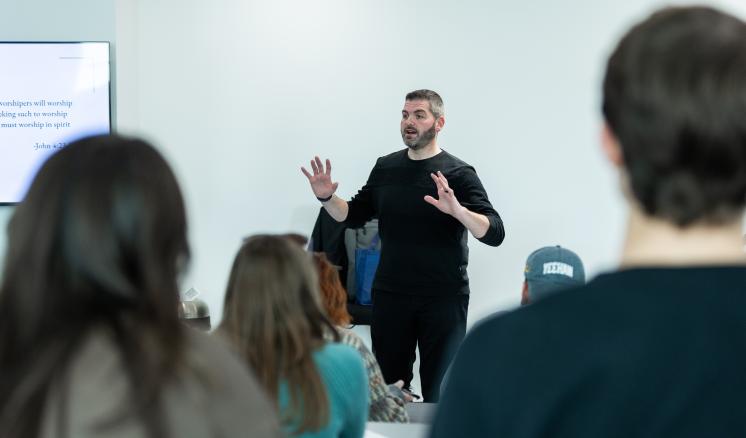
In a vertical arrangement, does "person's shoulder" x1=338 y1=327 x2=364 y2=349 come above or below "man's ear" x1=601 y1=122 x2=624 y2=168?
below

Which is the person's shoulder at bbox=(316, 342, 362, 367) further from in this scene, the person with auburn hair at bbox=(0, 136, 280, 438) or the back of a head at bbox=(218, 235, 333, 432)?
the person with auburn hair at bbox=(0, 136, 280, 438)

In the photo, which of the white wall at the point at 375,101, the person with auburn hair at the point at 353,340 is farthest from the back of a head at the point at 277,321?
the white wall at the point at 375,101

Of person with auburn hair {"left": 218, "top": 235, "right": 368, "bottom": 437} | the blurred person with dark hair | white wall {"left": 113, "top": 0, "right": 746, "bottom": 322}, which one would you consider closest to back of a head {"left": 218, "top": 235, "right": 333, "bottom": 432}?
person with auburn hair {"left": 218, "top": 235, "right": 368, "bottom": 437}

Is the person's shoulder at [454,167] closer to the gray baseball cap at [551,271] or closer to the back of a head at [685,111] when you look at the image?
the gray baseball cap at [551,271]

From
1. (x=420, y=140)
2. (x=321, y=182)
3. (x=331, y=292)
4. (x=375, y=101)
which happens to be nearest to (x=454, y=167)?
(x=420, y=140)

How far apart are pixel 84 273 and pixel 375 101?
453 cm

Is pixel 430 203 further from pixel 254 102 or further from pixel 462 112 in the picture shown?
pixel 254 102

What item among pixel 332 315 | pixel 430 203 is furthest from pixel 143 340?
pixel 430 203

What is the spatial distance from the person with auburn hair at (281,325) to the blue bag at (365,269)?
3.34m

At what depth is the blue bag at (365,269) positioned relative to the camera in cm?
513

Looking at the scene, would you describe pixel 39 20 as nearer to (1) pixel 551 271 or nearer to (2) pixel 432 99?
(2) pixel 432 99

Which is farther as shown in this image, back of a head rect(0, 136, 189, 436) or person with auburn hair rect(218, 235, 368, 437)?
person with auburn hair rect(218, 235, 368, 437)

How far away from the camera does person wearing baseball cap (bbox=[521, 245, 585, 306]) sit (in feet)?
8.54

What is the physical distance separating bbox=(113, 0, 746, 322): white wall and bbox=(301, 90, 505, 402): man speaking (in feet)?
4.00
